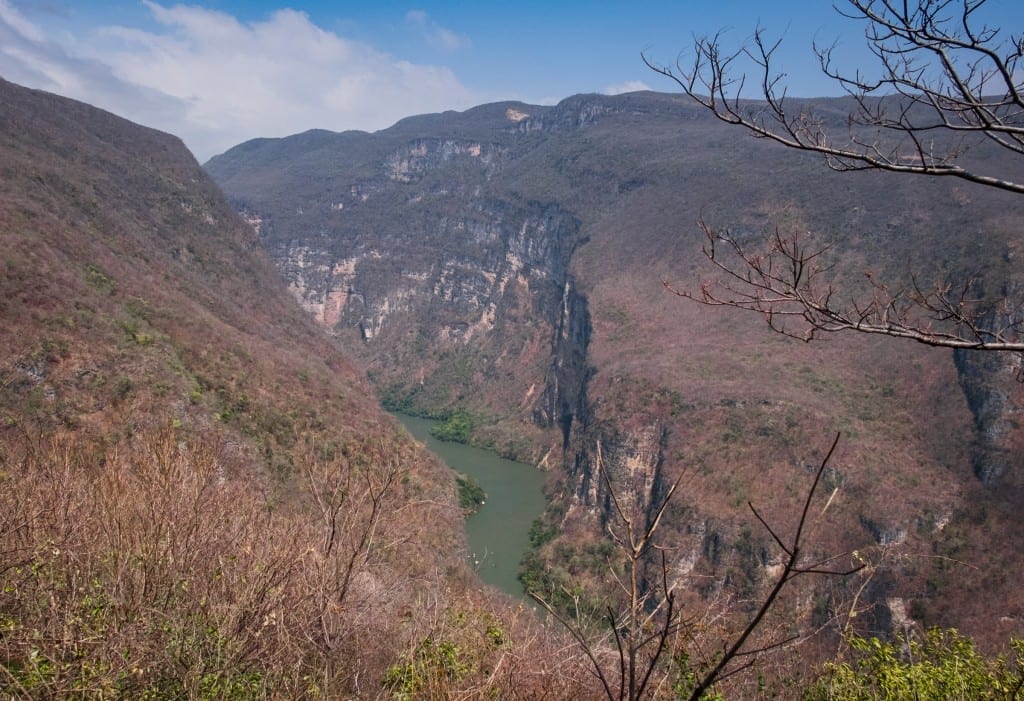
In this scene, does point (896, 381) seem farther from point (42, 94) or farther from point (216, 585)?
point (42, 94)

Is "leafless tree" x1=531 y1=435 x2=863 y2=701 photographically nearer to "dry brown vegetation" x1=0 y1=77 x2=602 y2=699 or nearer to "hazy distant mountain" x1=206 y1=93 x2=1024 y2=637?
"hazy distant mountain" x1=206 y1=93 x2=1024 y2=637

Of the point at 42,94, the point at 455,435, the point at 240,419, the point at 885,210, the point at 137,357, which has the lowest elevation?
the point at 455,435

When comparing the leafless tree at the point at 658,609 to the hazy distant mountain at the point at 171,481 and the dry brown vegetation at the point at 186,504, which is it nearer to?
the dry brown vegetation at the point at 186,504

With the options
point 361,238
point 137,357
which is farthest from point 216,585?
point 361,238

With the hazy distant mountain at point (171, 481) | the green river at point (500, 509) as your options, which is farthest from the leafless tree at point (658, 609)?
the green river at point (500, 509)

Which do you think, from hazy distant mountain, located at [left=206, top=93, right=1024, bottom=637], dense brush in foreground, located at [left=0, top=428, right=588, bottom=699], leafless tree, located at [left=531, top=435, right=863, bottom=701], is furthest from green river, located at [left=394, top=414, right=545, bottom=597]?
leafless tree, located at [left=531, top=435, right=863, bottom=701]

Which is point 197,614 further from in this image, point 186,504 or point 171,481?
point 171,481
